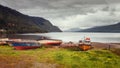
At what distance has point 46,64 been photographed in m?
32.4

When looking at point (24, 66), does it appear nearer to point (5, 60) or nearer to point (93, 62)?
point (5, 60)

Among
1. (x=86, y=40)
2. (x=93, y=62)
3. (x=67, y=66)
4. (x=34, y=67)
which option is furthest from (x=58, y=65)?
(x=86, y=40)

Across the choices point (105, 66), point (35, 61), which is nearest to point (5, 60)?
point (35, 61)

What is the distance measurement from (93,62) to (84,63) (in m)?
1.85

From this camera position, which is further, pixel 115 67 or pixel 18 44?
pixel 18 44

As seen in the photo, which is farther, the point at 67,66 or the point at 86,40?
the point at 86,40

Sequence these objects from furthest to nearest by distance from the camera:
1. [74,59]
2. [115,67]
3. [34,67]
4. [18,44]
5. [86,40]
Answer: [86,40]
[18,44]
[74,59]
[115,67]
[34,67]

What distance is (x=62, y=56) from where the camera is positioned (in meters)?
37.8

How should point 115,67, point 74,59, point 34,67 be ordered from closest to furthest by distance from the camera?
point 34,67
point 115,67
point 74,59

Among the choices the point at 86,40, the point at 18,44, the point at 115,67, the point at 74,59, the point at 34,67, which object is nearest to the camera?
the point at 34,67

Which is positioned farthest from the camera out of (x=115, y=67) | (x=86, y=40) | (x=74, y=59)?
(x=86, y=40)

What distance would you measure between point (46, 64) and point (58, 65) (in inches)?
72.1

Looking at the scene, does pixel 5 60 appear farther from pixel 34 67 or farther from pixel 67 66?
pixel 67 66

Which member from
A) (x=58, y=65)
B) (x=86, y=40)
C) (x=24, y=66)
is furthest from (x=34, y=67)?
(x=86, y=40)
